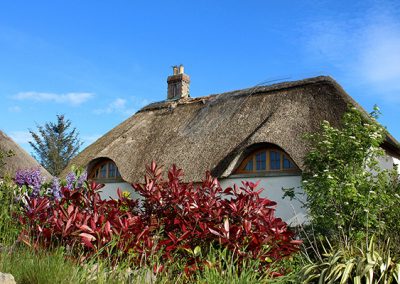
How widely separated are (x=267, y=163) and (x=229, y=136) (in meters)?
1.74

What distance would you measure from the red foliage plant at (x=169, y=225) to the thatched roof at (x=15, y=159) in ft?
40.8

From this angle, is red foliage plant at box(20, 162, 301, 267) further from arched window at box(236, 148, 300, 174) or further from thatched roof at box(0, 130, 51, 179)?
thatched roof at box(0, 130, 51, 179)

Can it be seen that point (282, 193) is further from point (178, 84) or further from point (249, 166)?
point (178, 84)

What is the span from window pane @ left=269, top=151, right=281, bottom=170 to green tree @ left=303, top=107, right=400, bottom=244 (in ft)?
8.23

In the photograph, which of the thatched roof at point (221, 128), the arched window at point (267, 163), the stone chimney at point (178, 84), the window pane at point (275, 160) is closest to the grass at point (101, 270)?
the thatched roof at point (221, 128)

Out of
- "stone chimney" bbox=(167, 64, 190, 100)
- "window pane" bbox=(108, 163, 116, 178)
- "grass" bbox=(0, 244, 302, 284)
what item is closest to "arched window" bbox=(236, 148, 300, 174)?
"window pane" bbox=(108, 163, 116, 178)

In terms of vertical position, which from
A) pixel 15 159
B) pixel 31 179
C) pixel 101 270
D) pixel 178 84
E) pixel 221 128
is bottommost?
pixel 101 270

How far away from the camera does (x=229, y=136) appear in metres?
12.9

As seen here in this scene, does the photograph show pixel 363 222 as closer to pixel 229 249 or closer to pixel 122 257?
pixel 229 249

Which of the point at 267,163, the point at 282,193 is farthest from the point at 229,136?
the point at 282,193

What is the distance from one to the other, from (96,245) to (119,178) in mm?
11812

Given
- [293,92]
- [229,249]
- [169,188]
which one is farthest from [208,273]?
[293,92]

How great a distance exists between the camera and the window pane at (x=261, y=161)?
38.2ft

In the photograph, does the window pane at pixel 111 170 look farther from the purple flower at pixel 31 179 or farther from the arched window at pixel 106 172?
the purple flower at pixel 31 179
